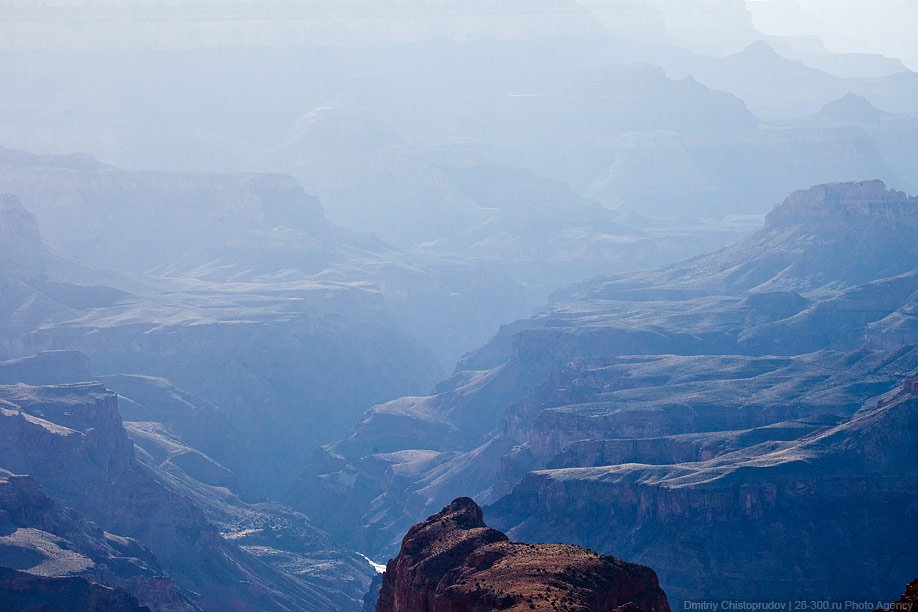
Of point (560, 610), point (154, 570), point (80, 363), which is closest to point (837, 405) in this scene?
point (154, 570)

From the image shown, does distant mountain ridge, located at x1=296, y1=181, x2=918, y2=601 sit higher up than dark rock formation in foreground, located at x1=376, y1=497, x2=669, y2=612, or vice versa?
dark rock formation in foreground, located at x1=376, y1=497, x2=669, y2=612

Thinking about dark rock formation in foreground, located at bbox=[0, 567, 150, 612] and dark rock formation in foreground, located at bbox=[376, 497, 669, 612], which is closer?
dark rock formation in foreground, located at bbox=[376, 497, 669, 612]

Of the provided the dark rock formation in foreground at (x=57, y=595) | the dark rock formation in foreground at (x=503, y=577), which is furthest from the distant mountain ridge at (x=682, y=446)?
the dark rock formation in foreground at (x=503, y=577)

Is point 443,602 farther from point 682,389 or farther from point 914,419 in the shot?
point 682,389

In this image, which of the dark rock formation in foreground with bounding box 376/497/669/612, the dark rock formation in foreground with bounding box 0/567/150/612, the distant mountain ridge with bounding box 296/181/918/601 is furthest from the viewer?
the distant mountain ridge with bounding box 296/181/918/601

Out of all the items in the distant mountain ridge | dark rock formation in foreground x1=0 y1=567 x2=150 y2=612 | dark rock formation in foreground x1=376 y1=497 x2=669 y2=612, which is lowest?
the distant mountain ridge

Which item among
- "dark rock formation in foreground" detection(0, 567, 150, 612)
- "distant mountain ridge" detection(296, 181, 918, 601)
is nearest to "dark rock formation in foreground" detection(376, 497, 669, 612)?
"dark rock formation in foreground" detection(0, 567, 150, 612)

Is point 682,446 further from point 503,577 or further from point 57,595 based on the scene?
point 503,577

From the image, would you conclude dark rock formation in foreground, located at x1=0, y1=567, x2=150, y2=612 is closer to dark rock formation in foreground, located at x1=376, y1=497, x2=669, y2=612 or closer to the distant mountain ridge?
the distant mountain ridge
